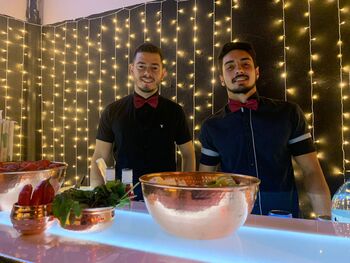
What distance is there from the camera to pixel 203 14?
2754mm

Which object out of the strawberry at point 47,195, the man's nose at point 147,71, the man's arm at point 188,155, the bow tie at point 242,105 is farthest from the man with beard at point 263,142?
the strawberry at point 47,195

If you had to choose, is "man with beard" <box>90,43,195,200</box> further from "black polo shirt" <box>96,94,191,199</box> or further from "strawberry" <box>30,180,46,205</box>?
"strawberry" <box>30,180,46,205</box>

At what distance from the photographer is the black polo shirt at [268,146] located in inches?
69.7

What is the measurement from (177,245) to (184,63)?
2.31m

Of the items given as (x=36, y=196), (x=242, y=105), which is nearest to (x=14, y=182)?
(x=36, y=196)

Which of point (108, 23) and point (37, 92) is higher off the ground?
point (108, 23)

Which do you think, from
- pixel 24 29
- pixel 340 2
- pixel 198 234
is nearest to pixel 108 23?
pixel 24 29

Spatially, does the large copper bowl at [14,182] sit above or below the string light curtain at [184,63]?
below

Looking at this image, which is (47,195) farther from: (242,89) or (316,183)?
(316,183)

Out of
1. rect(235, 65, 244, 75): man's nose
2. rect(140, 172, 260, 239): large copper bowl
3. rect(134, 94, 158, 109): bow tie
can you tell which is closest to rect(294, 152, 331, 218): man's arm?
rect(235, 65, 244, 75): man's nose

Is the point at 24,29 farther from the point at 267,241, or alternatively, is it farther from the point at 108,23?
the point at 267,241

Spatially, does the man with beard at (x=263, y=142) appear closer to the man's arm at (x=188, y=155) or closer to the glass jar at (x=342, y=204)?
the man's arm at (x=188, y=155)

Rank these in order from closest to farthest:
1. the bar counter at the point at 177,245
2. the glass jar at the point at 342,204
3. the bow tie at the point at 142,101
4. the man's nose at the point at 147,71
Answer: the bar counter at the point at 177,245 → the glass jar at the point at 342,204 → the man's nose at the point at 147,71 → the bow tie at the point at 142,101

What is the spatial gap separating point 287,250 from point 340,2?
7.30ft
